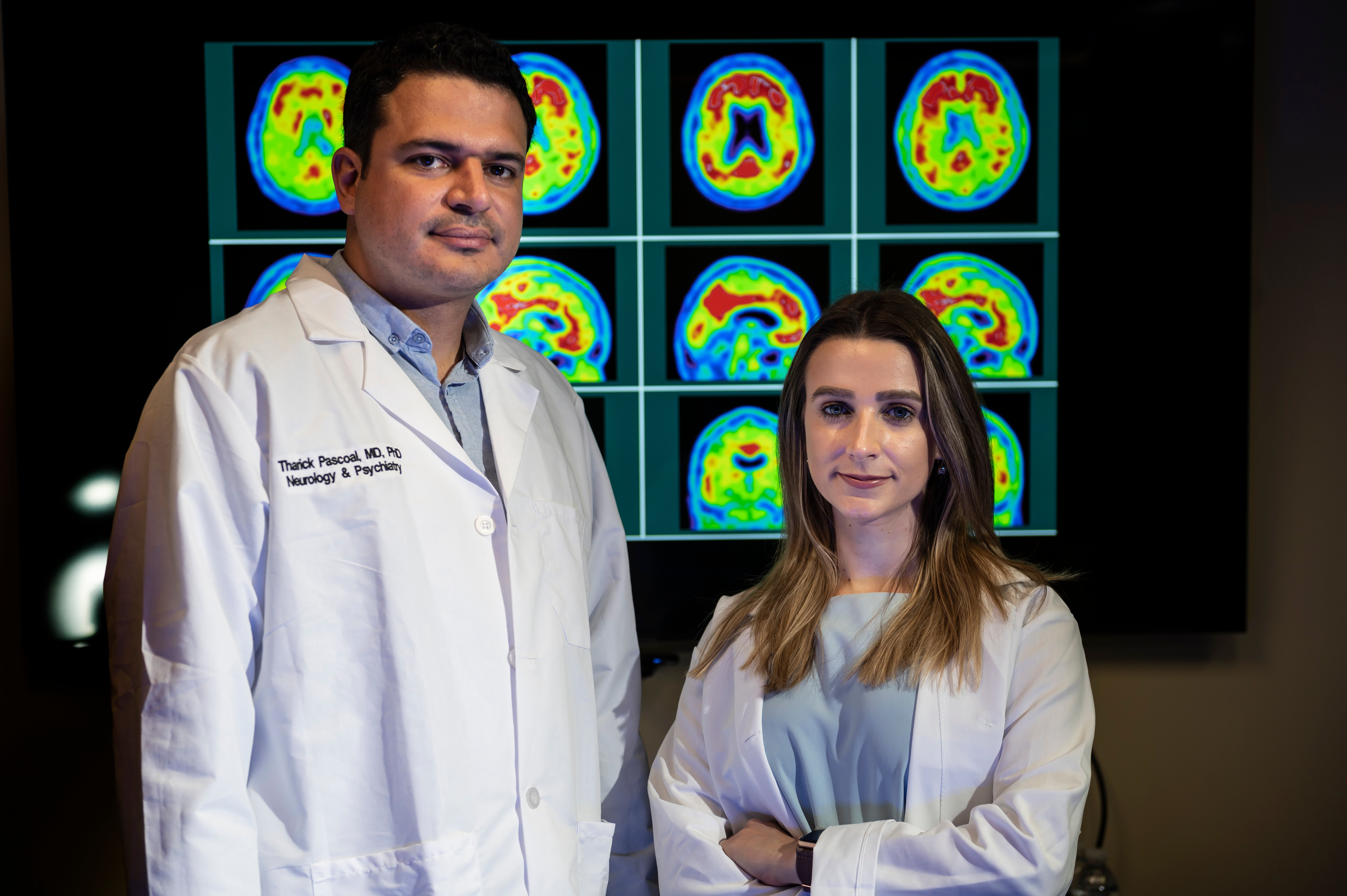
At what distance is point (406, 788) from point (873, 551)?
72 cm

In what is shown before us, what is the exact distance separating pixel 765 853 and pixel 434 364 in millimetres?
800

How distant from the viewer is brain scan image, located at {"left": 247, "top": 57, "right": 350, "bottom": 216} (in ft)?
6.14

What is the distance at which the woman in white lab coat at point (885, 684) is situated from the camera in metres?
1.21

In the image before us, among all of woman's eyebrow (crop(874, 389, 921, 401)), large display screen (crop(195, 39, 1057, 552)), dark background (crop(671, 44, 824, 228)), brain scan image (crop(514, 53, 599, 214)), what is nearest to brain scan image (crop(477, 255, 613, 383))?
large display screen (crop(195, 39, 1057, 552))

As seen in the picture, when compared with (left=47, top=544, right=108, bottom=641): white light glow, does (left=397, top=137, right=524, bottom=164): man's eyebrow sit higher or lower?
higher

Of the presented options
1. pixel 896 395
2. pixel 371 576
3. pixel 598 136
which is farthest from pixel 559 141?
pixel 371 576

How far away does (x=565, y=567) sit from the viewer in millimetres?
1370

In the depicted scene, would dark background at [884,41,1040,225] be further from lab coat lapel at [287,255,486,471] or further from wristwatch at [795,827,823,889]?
wristwatch at [795,827,823,889]

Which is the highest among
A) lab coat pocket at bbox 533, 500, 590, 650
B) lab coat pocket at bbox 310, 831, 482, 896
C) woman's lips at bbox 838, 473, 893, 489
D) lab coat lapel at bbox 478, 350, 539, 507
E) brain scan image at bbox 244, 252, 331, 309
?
brain scan image at bbox 244, 252, 331, 309

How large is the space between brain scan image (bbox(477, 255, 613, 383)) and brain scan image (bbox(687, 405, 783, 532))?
10.7 inches

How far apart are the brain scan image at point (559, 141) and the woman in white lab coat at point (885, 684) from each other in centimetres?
71

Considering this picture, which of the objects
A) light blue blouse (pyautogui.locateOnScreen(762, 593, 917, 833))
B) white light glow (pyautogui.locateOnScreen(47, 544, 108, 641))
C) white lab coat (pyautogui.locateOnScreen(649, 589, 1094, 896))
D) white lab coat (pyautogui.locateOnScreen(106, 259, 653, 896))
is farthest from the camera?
white light glow (pyautogui.locateOnScreen(47, 544, 108, 641))

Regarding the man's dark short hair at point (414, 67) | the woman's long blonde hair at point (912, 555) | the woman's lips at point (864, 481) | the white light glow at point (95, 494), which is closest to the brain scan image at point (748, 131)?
the woman's long blonde hair at point (912, 555)

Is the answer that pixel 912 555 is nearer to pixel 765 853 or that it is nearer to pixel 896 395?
pixel 896 395
